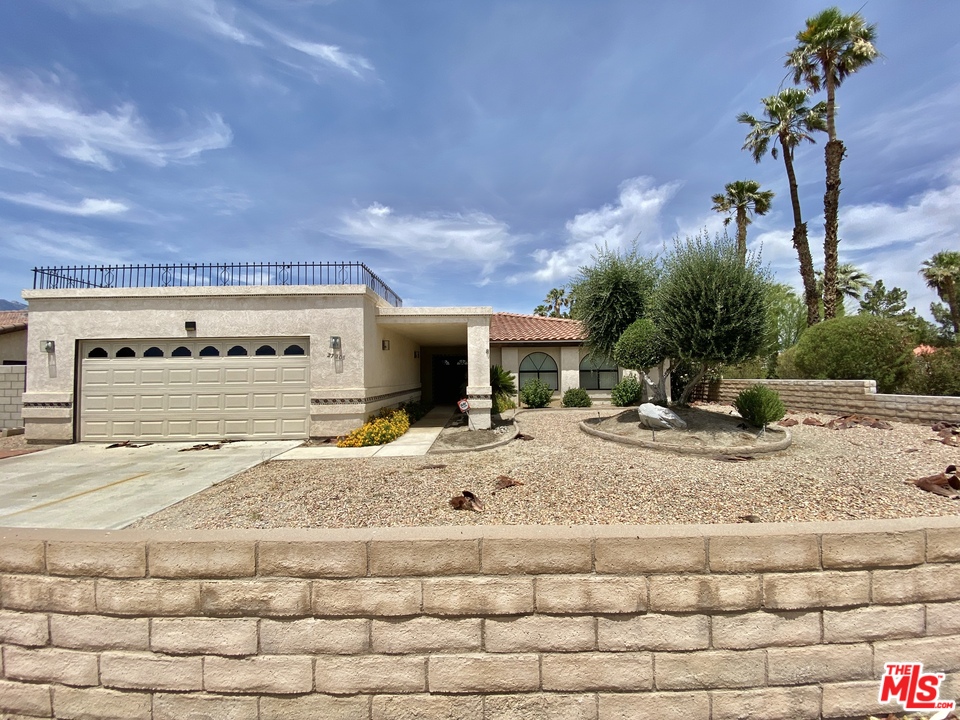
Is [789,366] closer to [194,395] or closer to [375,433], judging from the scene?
[375,433]

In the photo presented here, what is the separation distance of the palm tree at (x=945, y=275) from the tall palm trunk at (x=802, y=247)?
15539mm

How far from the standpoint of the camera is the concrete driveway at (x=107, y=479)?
509 centimetres

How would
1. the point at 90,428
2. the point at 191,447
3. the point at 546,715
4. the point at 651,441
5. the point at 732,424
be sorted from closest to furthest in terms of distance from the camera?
the point at 546,715
the point at 651,441
the point at 732,424
the point at 191,447
the point at 90,428

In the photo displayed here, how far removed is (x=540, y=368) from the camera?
16938mm

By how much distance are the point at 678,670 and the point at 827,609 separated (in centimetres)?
99

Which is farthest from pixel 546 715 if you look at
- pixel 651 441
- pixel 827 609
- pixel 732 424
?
pixel 732 424

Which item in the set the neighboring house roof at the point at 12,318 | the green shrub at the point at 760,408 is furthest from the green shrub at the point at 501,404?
the neighboring house roof at the point at 12,318

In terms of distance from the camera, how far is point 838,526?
8.29ft

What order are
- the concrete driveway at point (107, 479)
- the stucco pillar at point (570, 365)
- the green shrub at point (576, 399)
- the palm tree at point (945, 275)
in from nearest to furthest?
1. the concrete driveway at point (107, 479)
2. the green shrub at point (576, 399)
3. the stucco pillar at point (570, 365)
4. the palm tree at point (945, 275)

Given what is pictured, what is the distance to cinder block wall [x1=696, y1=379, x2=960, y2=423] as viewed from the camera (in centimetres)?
923

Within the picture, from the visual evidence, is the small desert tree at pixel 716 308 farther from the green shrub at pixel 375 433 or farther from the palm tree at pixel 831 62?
the palm tree at pixel 831 62

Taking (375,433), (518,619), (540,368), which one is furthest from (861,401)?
(518,619)

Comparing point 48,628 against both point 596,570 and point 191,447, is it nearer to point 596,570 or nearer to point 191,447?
point 596,570

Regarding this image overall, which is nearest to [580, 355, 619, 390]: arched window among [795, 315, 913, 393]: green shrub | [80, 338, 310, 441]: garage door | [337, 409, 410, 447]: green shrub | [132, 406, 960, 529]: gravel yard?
[795, 315, 913, 393]: green shrub
